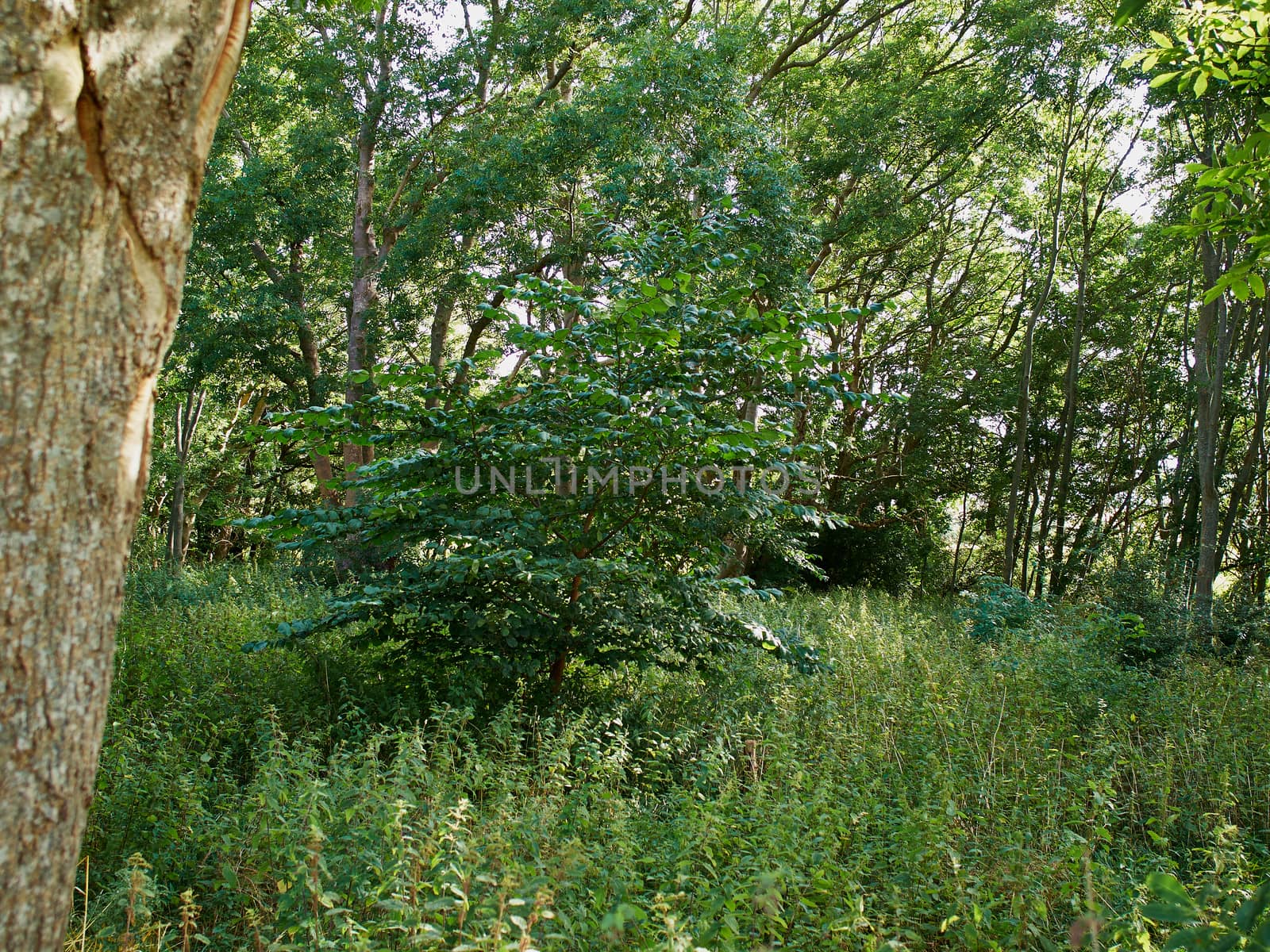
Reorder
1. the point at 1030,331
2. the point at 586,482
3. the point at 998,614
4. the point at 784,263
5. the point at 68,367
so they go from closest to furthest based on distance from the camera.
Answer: the point at 68,367
the point at 586,482
the point at 998,614
the point at 784,263
the point at 1030,331

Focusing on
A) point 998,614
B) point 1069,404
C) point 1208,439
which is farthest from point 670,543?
point 1069,404

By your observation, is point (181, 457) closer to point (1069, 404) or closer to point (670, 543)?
point (670, 543)

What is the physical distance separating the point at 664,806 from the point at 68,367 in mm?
3556

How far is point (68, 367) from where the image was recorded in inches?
68.8

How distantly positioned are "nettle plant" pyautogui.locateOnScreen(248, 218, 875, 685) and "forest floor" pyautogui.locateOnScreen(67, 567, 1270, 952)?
53 centimetres

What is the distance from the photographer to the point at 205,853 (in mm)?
3502

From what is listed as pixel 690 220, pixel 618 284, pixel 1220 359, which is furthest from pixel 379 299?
pixel 1220 359

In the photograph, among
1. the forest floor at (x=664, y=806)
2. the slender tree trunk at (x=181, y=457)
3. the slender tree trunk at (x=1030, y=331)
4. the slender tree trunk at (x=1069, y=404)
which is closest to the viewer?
the forest floor at (x=664, y=806)

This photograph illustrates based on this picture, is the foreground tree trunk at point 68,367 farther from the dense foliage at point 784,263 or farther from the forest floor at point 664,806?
the dense foliage at point 784,263

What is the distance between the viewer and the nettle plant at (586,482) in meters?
5.23

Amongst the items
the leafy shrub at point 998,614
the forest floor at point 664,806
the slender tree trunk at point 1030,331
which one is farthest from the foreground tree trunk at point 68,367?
the slender tree trunk at point 1030,331

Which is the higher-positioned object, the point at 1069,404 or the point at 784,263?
the point at 784,263

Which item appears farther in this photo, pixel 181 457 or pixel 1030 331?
pixel 181 457

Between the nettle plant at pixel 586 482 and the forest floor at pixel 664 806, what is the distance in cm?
53
